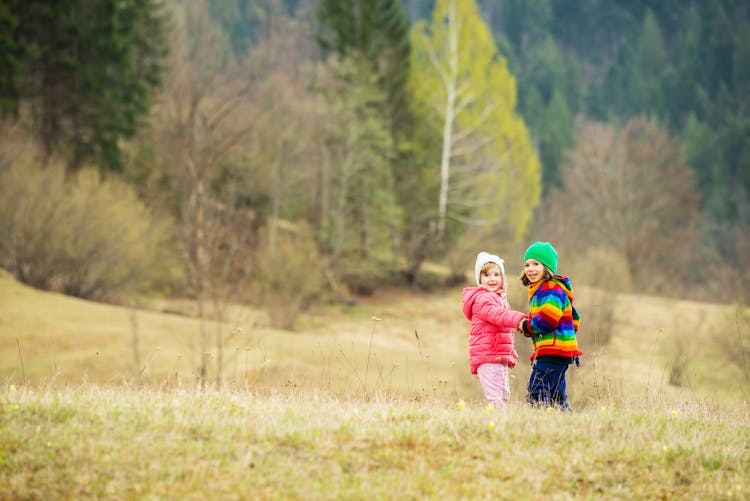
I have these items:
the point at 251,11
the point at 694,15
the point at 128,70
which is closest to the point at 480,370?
the point at 128,70

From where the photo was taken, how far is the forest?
95.1 feet

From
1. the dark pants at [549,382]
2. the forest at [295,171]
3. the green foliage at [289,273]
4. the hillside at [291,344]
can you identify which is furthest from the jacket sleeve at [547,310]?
the green foliage at [289,273]

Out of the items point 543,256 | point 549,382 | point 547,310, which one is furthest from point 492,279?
point 549,382

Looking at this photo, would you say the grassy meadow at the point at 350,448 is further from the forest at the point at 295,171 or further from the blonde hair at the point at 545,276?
the forest at the point at 295,171

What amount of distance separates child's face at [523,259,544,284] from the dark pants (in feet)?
2.08

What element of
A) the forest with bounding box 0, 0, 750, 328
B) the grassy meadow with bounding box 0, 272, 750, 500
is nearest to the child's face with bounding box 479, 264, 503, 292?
the grassy meadow with bounding box 0, 272, 750, 500

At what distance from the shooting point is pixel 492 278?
20.7ft

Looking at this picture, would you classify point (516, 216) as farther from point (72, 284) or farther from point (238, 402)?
point (238, 402)

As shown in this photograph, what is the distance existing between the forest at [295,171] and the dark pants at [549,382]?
1436cm

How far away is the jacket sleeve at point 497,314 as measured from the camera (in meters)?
5.92

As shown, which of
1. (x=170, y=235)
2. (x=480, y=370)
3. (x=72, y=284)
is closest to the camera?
(x=480, y=370)

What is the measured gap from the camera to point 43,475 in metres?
3.99

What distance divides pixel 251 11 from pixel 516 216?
7481 centimetres

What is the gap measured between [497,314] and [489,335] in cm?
26
